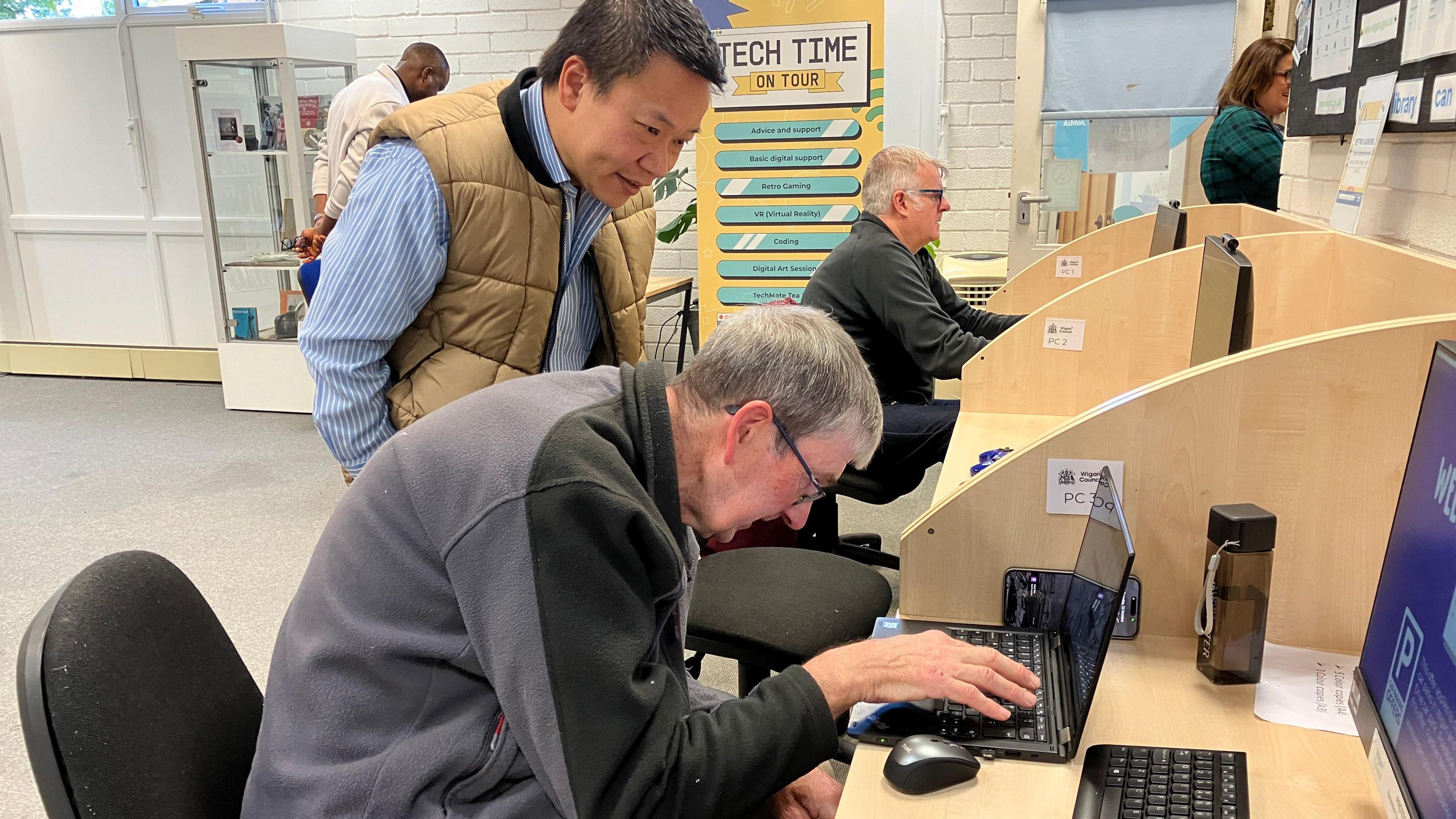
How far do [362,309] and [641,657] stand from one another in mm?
767

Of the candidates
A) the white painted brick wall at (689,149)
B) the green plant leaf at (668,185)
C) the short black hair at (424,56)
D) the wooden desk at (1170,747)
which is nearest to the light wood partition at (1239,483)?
the wooden desk at (1170,747)

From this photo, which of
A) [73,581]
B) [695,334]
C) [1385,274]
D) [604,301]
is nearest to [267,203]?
[695,334]

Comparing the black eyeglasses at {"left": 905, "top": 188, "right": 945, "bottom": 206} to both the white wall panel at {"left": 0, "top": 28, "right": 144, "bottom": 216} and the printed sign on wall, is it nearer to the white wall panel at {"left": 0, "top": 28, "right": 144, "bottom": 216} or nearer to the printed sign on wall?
the printed sign on wall

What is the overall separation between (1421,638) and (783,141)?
3.24 meters

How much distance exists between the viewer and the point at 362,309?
1.45 meters

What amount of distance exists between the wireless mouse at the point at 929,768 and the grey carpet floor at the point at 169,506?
152 cm

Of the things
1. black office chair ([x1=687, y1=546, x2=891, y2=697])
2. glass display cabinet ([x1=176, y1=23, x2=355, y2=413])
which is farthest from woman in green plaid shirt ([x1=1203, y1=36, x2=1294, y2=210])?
glass display cabinet ([x1=176, y1=23, x2=355, y2=413])

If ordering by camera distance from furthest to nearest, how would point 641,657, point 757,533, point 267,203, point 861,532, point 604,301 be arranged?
point 267,203, point 861,532, point 757,533, point 604,301, point 641,657

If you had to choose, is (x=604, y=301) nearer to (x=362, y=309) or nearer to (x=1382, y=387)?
(x=362, y=309)

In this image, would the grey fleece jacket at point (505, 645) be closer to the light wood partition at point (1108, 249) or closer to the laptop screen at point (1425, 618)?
the laptop screen at point (1425, 618)

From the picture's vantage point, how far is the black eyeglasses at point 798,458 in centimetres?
103

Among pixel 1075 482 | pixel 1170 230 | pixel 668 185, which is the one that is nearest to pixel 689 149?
pixel 668 185

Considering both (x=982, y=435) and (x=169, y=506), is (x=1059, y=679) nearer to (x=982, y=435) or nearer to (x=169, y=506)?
(x=982, y=435)

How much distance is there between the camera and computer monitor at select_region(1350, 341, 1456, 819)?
2.23ft
